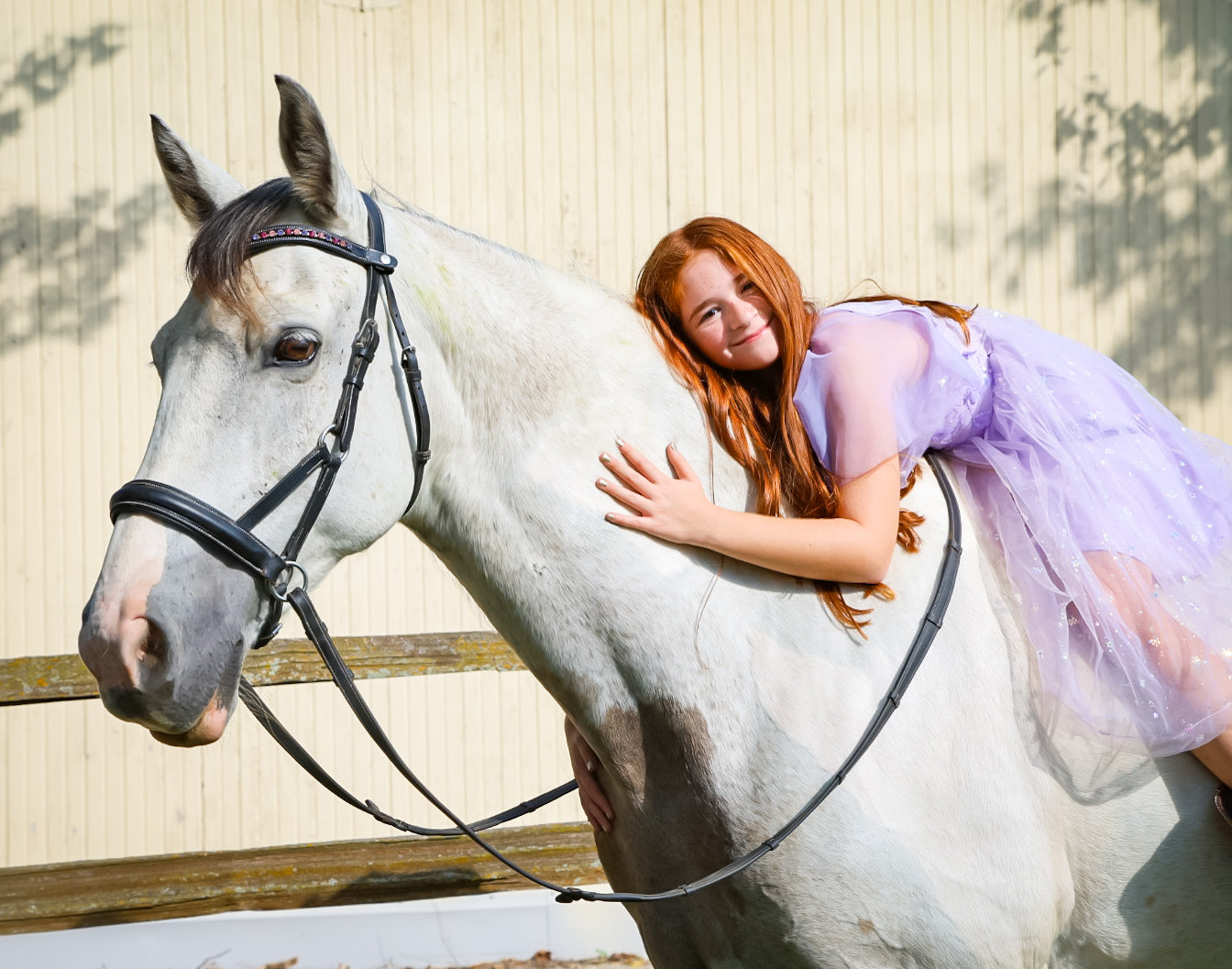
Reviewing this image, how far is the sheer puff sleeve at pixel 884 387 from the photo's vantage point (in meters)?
1.72

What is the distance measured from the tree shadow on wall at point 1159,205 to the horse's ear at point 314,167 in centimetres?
465

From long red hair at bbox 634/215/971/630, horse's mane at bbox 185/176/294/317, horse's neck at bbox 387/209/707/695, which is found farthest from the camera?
long red hair at bbox 634/215/971/630

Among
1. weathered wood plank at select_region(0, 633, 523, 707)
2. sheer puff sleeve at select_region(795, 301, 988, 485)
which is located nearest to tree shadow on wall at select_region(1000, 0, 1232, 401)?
weathered wood plank at select_region(0, 633, 523, 707)

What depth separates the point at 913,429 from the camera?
70.4 inches

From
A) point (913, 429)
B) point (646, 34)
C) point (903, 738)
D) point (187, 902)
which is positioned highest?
point (646, 34)

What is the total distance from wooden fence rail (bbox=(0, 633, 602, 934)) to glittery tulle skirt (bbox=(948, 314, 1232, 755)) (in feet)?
8.26

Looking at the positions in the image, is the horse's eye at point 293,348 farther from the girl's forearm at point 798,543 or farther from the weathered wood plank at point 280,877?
the weathered wood plank at point 280,877

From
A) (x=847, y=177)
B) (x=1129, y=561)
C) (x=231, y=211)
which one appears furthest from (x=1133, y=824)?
(x=847, y=177)

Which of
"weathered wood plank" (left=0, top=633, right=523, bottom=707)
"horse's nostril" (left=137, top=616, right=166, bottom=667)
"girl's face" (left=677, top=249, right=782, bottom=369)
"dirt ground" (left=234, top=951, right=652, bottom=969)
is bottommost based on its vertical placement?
"dirt ground" (left=234, top=951, right=652, bottom=969)

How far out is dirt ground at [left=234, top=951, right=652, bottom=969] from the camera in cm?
412

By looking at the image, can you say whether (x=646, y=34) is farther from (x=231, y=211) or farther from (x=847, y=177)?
(x=231, y=211)

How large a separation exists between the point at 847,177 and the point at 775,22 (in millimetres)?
903

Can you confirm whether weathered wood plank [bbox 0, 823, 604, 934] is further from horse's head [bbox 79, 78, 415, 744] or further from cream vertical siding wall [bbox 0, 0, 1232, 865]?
horse's head [bbox 79, 78, 415, 744]

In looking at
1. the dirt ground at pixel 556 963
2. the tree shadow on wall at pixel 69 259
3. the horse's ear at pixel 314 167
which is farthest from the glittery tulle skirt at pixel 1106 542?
the tree shadow on wall at pixel 69 259
